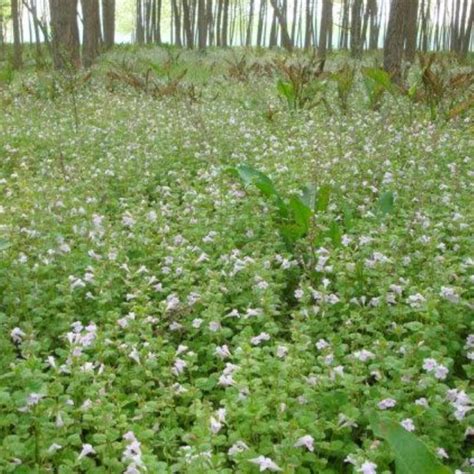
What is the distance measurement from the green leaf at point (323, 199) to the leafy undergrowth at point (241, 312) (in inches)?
0.8

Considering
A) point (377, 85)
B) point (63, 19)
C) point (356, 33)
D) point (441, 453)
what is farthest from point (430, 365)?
point (356, 33)

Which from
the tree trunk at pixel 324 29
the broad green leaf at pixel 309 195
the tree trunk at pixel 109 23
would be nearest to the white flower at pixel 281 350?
the broad green leaf at pixel 309 195

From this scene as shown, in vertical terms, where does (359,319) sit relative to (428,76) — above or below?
below

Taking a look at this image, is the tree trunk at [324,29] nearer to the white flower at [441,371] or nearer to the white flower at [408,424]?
the white flower at [441,371]

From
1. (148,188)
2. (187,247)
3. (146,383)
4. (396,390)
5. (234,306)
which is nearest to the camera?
(396,390)

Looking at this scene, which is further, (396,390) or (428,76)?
(428,76)

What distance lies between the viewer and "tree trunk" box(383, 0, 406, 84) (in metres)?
10.4

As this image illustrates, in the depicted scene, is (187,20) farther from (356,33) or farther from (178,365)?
(178,365)

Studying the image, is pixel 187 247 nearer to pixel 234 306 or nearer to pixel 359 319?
pixel 234 306

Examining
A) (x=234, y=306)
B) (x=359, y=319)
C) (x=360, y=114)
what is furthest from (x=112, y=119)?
(x=359, y=319)

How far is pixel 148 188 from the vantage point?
5840 millimetres

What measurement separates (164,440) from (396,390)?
902 millimetres

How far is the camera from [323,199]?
4.37 metres

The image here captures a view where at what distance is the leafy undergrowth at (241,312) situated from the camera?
2291 millimetres
